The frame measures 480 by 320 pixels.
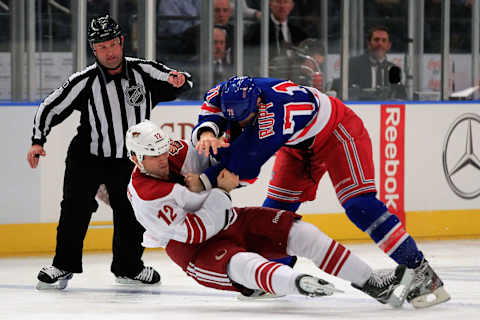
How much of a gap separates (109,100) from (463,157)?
2.73m

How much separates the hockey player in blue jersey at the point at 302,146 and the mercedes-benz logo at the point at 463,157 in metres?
2.60

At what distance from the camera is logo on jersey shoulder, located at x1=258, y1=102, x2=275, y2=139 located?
3740mm

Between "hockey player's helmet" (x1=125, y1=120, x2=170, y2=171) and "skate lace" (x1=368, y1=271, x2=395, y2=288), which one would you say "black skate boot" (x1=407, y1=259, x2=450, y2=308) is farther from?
"hockey player's helmet" (x1=125, y1=120, x2=170, y2=171)

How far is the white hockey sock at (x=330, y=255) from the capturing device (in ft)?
12.2

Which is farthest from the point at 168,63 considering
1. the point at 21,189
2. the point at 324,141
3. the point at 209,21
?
the point at 324,141

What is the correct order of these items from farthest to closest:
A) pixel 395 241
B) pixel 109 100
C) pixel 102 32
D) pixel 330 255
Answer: pixel 109 100 < pixel 102 32 < pixel 395 241 < pixel 330 255

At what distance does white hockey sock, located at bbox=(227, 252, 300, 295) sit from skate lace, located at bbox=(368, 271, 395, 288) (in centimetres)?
34

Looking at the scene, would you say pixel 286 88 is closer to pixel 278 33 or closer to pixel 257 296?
pixel 257 296

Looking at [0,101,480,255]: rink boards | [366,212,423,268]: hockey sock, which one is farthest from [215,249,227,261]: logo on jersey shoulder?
[0,101,480,255]: rink boards

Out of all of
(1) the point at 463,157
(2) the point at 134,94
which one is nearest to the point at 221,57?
(1) the point at 463,157

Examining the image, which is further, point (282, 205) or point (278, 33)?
point (278, 33)

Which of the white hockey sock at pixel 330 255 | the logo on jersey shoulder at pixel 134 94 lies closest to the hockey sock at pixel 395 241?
the white hockey sock at pixel 330 255

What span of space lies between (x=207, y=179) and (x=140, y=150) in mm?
267

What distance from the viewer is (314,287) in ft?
11.3
